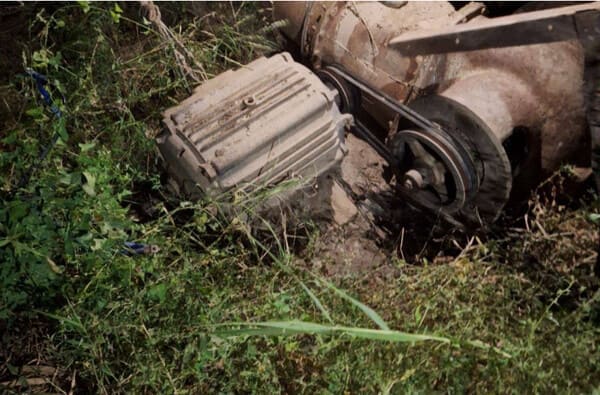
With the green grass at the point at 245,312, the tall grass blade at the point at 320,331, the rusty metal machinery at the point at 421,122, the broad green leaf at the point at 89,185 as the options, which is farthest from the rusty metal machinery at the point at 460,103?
the broad green leaf at the point at 89,185

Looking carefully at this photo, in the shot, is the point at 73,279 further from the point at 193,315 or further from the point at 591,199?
the point at 591,199

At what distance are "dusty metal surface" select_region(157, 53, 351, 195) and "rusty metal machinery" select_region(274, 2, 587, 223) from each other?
1.42ft

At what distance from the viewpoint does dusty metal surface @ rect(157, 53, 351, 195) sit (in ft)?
7.10

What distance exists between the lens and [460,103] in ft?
7.73

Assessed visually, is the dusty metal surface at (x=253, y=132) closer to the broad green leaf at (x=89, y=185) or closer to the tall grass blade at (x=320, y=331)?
the broad green leaf at (x=89, y=185)

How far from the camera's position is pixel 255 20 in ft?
10.8

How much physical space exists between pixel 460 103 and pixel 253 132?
3.10ft

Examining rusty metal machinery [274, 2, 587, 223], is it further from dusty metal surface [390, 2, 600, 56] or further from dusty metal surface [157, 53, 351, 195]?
dusty metal surface [157, 53, 351, 195]

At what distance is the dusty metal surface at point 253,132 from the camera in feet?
7.10

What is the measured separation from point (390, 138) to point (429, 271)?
842 millimetres

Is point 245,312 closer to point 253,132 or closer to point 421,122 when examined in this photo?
point 253,132

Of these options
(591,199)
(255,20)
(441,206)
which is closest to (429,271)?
(441,206)

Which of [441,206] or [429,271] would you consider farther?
[441,206]

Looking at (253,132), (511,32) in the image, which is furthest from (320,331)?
(511,32)
